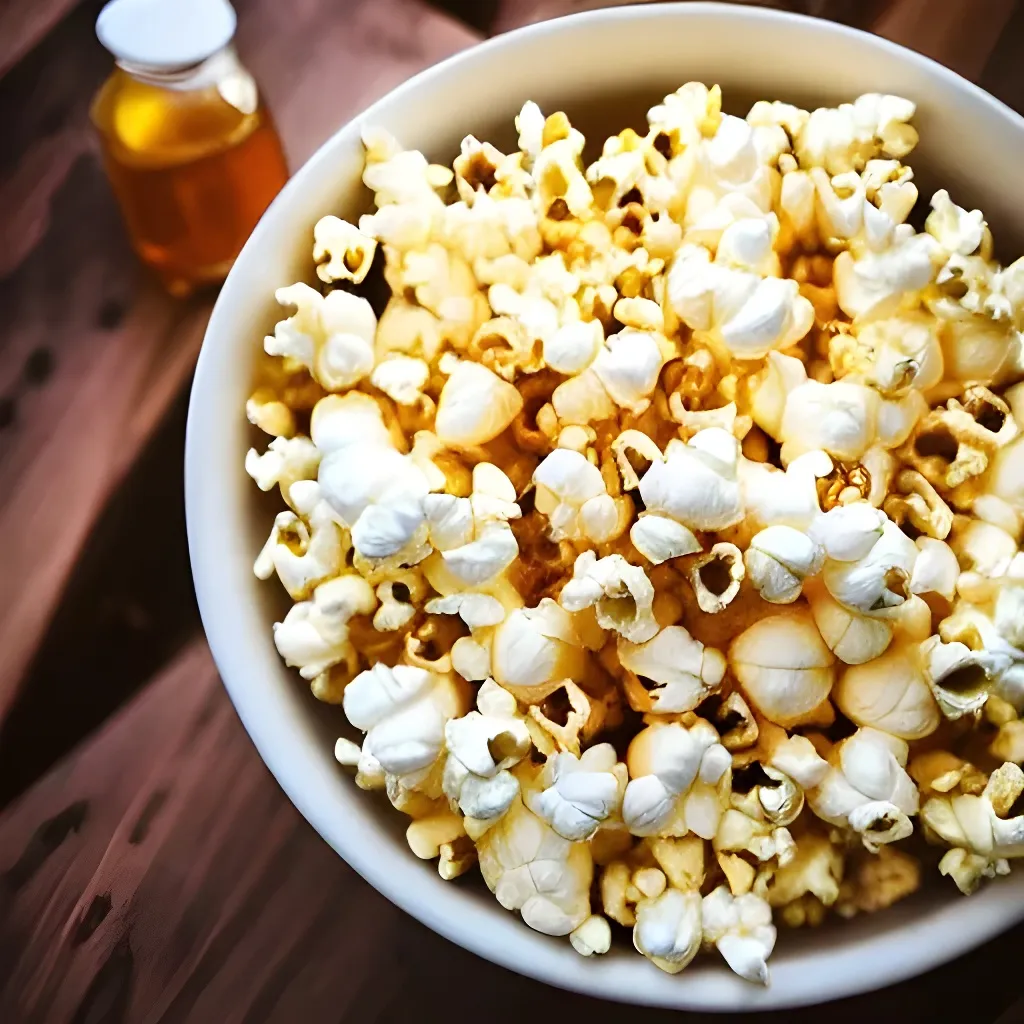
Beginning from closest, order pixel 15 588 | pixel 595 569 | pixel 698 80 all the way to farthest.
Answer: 1. pixel 595 569
2. pixel 698 80
3. pixel 15 588

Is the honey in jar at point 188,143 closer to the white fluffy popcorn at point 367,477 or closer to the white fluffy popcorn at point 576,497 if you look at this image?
the white fluffy popcorn at point 367,477

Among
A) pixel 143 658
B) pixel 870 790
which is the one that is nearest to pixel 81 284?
pixel 143 658

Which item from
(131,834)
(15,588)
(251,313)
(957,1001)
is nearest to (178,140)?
(251,313)

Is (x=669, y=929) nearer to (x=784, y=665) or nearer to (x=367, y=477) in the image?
(x=784, y=665)

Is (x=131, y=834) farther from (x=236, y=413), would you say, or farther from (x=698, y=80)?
(x=698, y=80)

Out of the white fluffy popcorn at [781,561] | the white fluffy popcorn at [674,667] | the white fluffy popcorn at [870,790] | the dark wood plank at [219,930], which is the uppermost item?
the white fluffy popcorn at [781,561]

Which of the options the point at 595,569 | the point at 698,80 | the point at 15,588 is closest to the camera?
the point at 595,569

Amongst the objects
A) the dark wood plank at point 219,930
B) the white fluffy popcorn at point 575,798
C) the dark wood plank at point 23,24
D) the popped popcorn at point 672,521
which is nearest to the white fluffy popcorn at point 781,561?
the popped popcorn at point 672,521
